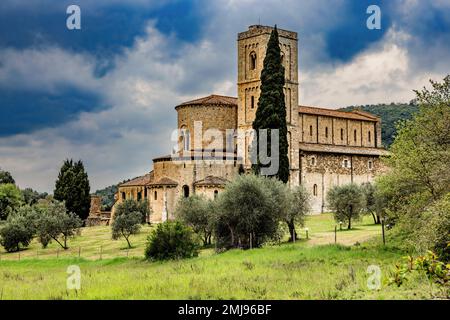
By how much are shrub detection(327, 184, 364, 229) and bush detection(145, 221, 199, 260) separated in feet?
51.0

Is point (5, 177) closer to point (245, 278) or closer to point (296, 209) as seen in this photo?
point (296, 209)

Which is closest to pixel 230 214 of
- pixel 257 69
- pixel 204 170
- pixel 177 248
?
pixel 177 248

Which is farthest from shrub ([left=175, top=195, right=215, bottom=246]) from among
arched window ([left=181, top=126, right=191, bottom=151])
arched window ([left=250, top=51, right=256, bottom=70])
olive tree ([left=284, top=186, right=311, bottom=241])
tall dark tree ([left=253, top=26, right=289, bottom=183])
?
arched window ([left=250, top=51, right=256, bottom=70])

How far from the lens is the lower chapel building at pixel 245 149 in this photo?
176ft

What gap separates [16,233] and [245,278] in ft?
96.8

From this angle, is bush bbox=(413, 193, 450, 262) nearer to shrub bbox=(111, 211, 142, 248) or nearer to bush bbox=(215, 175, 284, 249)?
bush bbox=(215, 175, 284, 249)

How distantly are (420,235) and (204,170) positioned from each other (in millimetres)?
32963

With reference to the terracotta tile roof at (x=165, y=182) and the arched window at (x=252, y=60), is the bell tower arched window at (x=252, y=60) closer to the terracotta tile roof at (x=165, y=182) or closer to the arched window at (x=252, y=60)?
the arched window at (x=252, y=60)

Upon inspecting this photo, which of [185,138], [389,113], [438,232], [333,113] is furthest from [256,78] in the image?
[389,113]

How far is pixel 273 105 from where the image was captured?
47.4m

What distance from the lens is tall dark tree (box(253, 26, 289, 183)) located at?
47188 mm

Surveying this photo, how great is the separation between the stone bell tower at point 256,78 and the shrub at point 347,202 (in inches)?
431

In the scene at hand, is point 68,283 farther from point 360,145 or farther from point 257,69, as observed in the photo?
point 360,145

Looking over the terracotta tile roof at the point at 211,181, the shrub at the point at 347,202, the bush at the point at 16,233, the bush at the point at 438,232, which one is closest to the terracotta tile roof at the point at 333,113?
the terracotta tile roof at the point at 211,181
